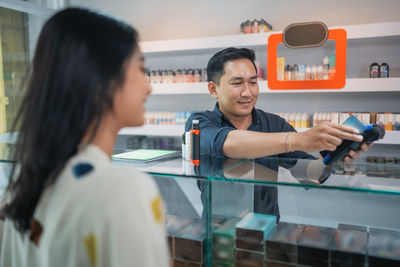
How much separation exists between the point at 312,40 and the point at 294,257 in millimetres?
2082

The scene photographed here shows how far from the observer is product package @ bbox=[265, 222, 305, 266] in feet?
3.98

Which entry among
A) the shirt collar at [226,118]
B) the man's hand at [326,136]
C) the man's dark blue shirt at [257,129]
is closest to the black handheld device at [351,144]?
the man's hand at [326,136]

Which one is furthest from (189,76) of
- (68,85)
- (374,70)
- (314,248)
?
(68,85)

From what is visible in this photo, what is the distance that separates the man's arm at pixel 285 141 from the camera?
133 cm

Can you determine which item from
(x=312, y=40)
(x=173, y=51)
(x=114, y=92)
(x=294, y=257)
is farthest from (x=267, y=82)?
(x=114, y=92)

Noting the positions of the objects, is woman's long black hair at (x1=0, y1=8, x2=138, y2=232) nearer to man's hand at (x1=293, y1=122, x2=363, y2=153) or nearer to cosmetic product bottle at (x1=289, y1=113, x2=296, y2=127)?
man's hand at (x1=293, y1=122, x2=363, y2=153)

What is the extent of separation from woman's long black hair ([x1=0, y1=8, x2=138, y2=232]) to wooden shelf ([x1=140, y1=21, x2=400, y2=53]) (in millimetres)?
3199

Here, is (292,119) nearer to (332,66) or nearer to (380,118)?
(332,66)

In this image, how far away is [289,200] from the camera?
1498 millimetres

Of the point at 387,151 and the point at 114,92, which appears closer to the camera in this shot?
the point at 114,92

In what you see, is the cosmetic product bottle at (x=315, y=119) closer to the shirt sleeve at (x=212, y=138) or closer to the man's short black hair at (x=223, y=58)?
the man's short black hair at (x=223, y=58)

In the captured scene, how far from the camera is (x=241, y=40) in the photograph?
3.80 meters

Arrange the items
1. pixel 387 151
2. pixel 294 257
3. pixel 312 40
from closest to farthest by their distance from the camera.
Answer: pixel 294 257 → pixel 312 40 → pixel 387 151

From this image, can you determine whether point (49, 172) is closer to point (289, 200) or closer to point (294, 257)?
point (294, 257)
